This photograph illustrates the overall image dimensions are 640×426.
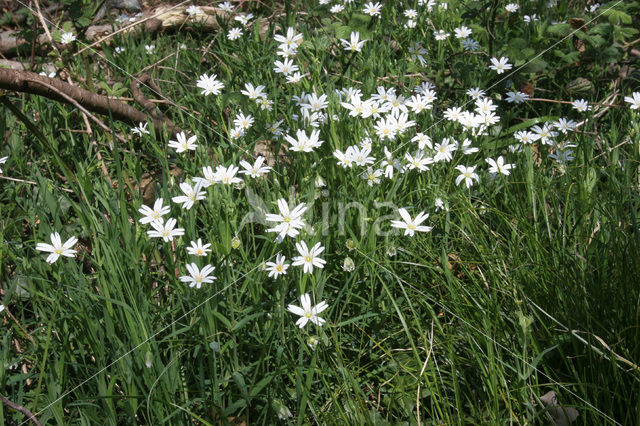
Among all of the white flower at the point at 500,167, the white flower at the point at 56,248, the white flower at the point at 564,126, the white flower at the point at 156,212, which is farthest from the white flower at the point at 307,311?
the white flower at the point at 564,126

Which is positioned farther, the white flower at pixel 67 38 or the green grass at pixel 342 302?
the white flower at pixel 67 38

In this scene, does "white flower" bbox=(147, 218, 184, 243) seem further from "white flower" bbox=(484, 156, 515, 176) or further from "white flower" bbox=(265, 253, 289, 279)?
"white flower" bbox=(484, 156, 515, 176)

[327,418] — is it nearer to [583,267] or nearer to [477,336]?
[477,336]

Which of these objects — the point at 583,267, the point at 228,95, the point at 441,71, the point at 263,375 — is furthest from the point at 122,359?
the point at 441,71

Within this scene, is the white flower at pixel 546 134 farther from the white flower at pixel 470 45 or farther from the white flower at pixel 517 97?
the white flower at pixel 470 45

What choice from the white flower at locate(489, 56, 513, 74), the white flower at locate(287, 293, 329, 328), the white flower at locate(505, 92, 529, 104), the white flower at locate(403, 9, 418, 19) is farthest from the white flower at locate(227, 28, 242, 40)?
the white flower at locate(287, 293, 329, 328)
